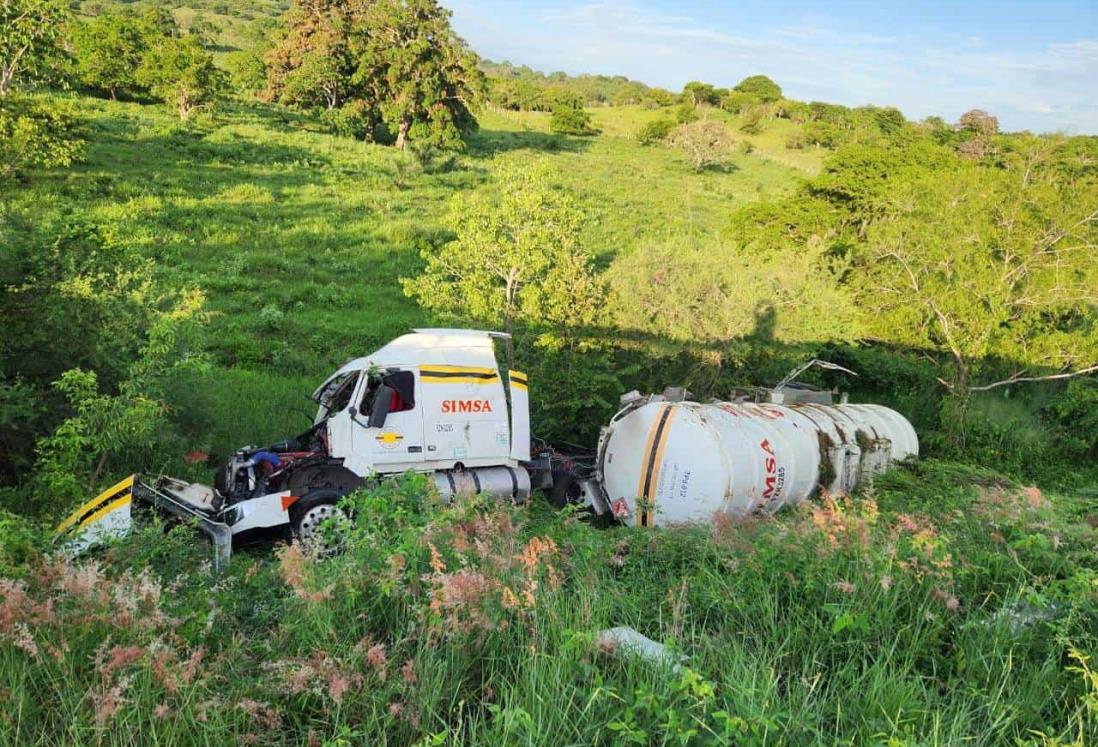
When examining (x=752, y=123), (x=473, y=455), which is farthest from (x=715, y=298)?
(x=752, y=123)

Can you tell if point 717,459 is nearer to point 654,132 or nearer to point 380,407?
point 380,407

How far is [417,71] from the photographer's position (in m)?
40.6

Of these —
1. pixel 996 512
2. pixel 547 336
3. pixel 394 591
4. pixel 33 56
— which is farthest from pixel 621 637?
pixel 33 56

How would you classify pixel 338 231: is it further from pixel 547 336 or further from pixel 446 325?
pixel 547 336

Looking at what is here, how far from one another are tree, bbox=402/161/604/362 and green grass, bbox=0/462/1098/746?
943cm

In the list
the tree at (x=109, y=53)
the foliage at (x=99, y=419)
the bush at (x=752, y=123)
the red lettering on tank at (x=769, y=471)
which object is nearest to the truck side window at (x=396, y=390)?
the foliage at (x=99, y=419)

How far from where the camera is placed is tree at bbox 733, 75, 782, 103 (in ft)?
328

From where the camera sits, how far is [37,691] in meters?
3.92

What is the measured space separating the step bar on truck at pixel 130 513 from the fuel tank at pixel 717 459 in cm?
502

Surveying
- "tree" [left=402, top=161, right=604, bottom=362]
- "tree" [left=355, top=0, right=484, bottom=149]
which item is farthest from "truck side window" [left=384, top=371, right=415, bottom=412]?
"tree" [left=355, top=0, right=484, bottom=149]

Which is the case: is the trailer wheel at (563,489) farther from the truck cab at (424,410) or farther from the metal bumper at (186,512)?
the metal bumper at (186,512)

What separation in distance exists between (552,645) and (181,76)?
139 ft

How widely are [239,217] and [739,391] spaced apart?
750 inches

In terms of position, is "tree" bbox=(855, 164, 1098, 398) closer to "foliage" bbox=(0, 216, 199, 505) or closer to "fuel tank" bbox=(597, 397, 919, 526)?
"fuel tank" bbox=(597, 397, 919, 526)
